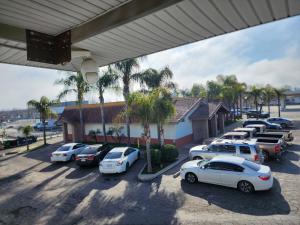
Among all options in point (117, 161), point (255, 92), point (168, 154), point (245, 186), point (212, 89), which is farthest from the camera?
point (212, 89)

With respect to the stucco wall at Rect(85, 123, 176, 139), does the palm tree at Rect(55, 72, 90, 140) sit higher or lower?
higher

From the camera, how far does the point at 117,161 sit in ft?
47.5

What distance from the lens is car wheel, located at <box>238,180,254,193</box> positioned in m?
10.4

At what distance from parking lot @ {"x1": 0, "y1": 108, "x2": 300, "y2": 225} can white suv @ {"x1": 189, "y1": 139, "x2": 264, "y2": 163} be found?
1.44 metres

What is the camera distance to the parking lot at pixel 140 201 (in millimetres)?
8633

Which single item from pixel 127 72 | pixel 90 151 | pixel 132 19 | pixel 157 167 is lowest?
pixel 157 167

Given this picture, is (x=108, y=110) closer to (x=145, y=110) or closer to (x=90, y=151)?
(x=90, y=151)

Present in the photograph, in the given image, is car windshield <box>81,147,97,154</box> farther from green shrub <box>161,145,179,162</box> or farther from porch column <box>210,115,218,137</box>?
porch column <box>210,115,218,137</box>

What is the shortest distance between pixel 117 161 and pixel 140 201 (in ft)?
14.9

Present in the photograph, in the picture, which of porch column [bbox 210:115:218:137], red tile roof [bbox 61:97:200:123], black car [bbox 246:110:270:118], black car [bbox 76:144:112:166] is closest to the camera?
black car [bbox 76:144:112:166]

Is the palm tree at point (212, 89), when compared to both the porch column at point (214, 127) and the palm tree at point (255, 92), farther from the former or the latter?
the porch column at point (214, 127)

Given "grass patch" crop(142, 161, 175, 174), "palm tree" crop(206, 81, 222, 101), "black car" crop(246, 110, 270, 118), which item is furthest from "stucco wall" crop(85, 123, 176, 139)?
"palm tree" crop(206, 81, 222, 101)

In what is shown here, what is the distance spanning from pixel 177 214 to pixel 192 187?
9.53ft

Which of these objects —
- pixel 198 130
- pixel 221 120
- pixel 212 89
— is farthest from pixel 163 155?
pixel 212 89
